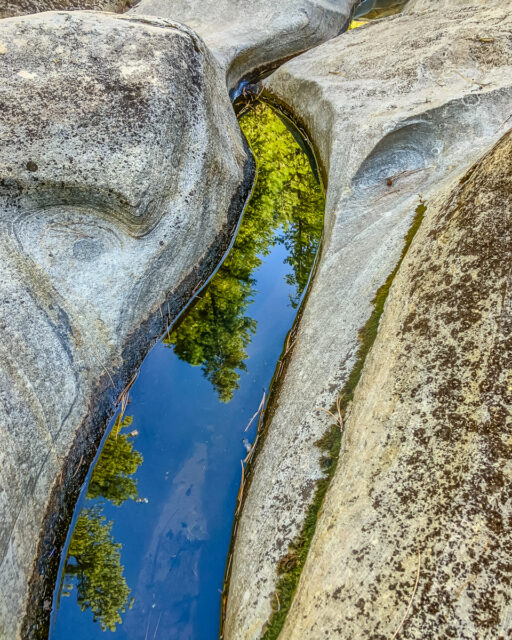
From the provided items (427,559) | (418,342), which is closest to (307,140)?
(418,342)

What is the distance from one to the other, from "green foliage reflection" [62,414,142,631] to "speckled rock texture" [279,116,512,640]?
3.78 feet

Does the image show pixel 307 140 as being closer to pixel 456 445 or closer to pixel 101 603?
pixel 456 445

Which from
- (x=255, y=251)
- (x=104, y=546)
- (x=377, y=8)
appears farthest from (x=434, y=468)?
(x=377, y=8)

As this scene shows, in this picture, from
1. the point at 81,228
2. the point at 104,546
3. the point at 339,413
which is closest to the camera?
the point at 339,413

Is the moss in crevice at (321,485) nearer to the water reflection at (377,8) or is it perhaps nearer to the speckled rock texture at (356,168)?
the speckled rock texture at (356,168)

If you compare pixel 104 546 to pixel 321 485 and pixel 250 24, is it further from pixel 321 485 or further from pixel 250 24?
pixel 250 24

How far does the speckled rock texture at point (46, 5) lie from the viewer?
6.07 m

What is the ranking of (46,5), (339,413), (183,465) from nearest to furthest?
1. (339,413)
2. (183,465)
3. (46,5)

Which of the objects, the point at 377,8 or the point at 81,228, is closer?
the point at 81,228

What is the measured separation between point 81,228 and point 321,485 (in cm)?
256

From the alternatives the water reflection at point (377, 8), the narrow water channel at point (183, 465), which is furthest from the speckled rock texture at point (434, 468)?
the water reflection at point (377, 8)

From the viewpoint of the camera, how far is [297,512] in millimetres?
2562

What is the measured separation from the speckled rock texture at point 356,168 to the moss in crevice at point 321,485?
39mm

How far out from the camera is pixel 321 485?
259cm
